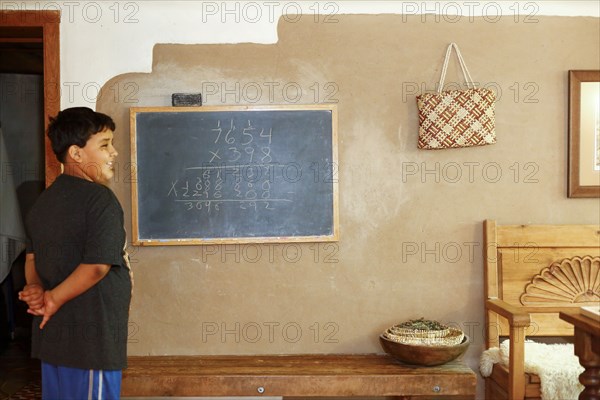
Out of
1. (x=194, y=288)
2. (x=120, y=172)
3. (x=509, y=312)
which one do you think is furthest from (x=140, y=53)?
(x=509, y=312)

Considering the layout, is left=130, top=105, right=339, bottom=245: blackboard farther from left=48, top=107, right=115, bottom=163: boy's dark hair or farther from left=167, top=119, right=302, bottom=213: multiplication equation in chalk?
left=48, top=107, right=115, bottom=163: boy's dark hair

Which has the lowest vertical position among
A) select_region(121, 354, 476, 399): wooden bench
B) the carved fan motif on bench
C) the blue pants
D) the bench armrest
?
select_region(121, 354, 476, 399): wooden bench

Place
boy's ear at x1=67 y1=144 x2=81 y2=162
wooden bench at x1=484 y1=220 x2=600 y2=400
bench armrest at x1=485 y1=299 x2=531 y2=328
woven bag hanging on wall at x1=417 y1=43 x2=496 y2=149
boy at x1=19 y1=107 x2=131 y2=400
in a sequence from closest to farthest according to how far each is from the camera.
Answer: boy at x1=19 y1=107 x2=131 y2=400 → boy's ear at x1=67 y1=144 x2=81 y2=162 → bench armrest at x1=485 y1=299 x2=531 y2=328 → woven bag hanging on wall at x1=417 y1=43 x2=496 y2=149 → wooden bench at x1=484 y1=220 x2=600 y2=400

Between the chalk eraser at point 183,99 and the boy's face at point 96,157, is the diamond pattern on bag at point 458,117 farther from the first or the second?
the boy's face at point 96,157

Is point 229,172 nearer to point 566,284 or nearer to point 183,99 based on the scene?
point 183,99

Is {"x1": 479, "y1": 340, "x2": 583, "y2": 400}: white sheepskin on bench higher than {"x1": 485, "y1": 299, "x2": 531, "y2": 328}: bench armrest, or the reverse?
{"x1": 485, "y1": 299, "x2": 531, "y2": 328}: bench armrest

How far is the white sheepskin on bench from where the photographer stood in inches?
117

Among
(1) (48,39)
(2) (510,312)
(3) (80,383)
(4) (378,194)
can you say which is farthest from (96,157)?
(2) (510,312)

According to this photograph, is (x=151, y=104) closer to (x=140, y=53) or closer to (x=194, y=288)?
(x=140, y=53)


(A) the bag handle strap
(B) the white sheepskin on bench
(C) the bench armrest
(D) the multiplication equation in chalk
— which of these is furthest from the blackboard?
(B) the white sheepskin on bench

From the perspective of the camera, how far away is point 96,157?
90.2 inches

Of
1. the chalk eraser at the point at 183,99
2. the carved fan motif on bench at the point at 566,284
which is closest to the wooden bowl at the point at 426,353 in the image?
the carved fan motif on bench at the point at 566,284

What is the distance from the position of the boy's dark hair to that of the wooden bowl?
1702 mm

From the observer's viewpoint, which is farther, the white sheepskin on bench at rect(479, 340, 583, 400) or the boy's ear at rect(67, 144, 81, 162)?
the white sheepskin on bench at rect(479, 340, 583, 400)
